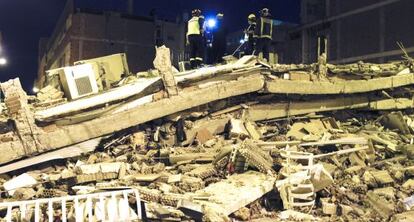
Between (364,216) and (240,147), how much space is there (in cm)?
213

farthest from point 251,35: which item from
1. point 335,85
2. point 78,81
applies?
point 78,81

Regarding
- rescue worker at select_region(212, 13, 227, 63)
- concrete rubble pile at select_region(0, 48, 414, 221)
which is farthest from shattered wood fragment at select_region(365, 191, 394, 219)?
rescue worker at select_region(212, 13, 227, 63)

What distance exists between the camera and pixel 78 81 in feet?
26.6

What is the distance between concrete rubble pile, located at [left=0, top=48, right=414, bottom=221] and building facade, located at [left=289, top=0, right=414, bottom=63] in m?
6.39

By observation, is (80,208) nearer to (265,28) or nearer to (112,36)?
(265,28)

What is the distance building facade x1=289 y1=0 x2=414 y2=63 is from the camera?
16875mm

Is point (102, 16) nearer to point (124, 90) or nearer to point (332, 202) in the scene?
point (124, 90)

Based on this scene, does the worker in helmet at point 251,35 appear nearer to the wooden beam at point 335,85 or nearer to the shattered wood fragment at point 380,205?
the wooden beam at point 335,85

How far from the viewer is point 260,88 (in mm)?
8617

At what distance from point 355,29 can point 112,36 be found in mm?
12433

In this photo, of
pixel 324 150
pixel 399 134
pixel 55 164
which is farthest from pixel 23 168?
pixel 399 134

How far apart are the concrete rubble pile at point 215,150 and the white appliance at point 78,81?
0.97 ft

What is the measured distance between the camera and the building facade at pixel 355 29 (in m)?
16.9

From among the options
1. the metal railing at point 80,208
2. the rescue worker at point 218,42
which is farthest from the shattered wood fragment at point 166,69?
the rescue worker at point 218,42
